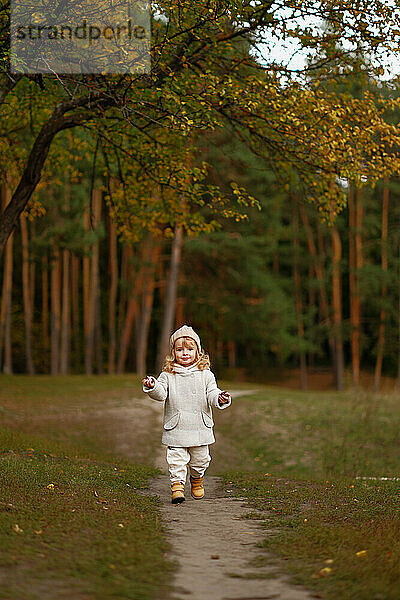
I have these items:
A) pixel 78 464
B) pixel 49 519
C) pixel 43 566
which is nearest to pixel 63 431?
pixel 78 464

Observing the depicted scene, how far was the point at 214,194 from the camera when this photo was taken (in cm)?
1062

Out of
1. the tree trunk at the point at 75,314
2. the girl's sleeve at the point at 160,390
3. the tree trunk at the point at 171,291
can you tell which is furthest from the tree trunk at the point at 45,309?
the girl's sleeve at the point at 160,390

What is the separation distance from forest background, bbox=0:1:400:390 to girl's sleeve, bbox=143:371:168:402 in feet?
10.8

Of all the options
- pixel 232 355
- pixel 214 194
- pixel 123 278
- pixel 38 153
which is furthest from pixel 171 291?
pixel 38 153

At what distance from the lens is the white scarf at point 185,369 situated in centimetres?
720

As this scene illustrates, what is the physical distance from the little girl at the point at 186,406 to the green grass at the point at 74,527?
0.48 meters

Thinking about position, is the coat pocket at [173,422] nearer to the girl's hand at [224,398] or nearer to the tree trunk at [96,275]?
the girl's hand at [224,398]

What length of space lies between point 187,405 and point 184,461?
1.75 feet

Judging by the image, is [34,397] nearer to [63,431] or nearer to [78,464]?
[63,431]

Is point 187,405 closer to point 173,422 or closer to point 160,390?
point 173,422

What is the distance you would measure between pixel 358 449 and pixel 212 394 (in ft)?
22.5

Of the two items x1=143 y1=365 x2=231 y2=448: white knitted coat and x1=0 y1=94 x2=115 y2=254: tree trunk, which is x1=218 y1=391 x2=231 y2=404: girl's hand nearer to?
x1=143 y1=365 x2=231 y2=448: white knitted coat

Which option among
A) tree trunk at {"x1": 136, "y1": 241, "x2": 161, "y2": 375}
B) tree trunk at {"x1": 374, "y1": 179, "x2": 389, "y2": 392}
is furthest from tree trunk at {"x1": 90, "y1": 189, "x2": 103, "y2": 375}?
tree trunk at {"x1": 374, "y1": 179, "x2": 389, "y2": 392}

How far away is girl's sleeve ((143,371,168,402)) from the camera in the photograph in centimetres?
682
